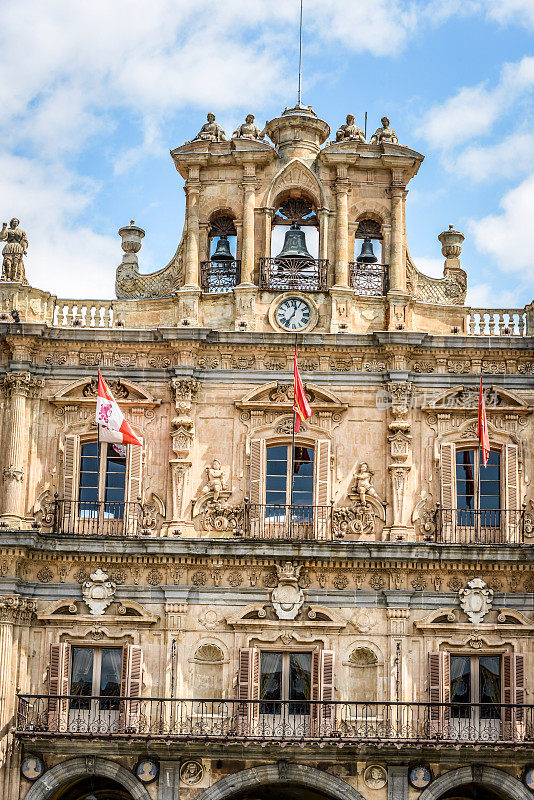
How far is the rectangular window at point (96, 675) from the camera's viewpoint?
125 feet

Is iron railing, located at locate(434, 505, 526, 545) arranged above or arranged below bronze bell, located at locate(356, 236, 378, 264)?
below

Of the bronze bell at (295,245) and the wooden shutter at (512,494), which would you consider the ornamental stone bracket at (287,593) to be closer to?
the wooden shutter at (512,494)

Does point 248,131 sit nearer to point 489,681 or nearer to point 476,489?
point 476,489

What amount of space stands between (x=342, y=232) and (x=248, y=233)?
8.40 feet

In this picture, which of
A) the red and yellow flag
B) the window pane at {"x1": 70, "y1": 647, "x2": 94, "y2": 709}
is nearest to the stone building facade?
the window pane at {"x1": 70, "y1": 647, "x2": 94, "y2": 709}

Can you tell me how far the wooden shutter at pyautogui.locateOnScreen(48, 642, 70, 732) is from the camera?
1475 inches

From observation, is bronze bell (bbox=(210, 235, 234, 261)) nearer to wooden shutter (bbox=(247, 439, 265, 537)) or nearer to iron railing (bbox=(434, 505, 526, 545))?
wooden shutter (bbox=(247, 439, 265, 537))

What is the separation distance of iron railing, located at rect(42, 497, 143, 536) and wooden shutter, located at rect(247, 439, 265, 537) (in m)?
2.94

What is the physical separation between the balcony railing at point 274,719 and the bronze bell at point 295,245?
12028 millimetres

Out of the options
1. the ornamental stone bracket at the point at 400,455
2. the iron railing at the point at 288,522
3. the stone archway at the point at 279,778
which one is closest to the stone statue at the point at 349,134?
the ornamental stone bracket at the point at 400,455

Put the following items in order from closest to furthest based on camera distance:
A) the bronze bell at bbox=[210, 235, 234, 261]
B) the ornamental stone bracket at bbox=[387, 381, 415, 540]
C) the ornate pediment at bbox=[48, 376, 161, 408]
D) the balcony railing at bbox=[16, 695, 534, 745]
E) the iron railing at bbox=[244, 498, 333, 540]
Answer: the balcony railing at bbox=[16, 695, 534, 745], the ornamental stone bracket at bbox=[387, 381, 415, 540], the iron railing at bbox=[244, 498, 333, 540], the ornate pediment at bbox=[48, 376, 161, 408], the bronze bell at bbox=[210, 235, 234, 261]

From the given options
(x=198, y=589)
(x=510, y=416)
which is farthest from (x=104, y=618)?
(x=510, y=416)

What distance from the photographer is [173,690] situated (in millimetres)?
37750

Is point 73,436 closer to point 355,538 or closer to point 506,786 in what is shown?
point 355,538
